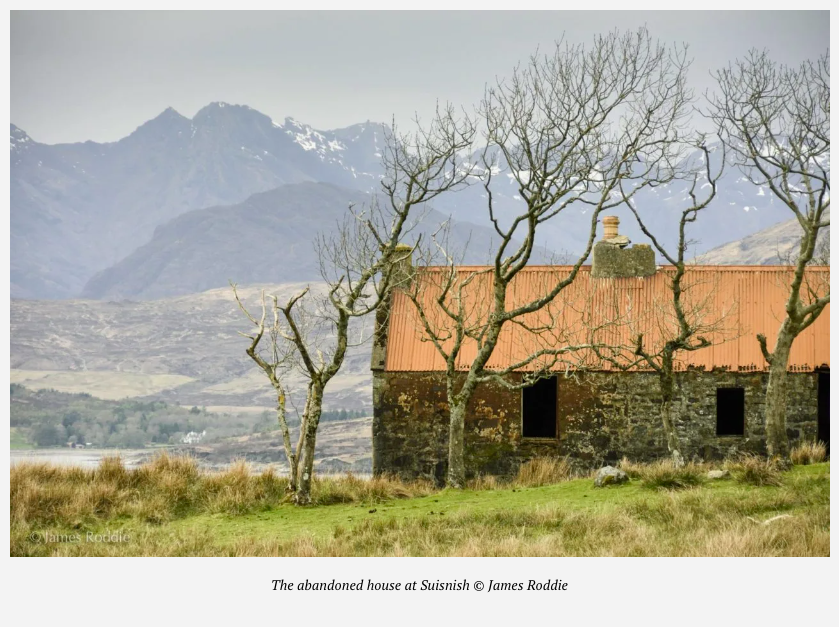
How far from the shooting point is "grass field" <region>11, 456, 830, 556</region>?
11.8 m

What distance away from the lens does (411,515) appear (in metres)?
14.5

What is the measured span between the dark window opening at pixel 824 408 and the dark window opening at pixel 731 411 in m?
1.72

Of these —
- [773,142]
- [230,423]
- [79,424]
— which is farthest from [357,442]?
[773,142]

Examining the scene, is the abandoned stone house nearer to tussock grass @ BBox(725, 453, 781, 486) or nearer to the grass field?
the grass field

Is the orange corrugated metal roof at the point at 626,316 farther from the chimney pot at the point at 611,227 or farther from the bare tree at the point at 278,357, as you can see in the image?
the bare tree at the point at 278,357

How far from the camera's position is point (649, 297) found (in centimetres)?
2367

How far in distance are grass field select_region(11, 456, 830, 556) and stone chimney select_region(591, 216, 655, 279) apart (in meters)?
7.74

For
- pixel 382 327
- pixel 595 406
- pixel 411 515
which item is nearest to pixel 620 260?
pixel 595 406

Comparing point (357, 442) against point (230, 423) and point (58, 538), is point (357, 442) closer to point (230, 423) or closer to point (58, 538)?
point (230, 423)

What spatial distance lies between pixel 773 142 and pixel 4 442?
13.0m

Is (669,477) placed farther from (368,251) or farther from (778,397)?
(368,251)

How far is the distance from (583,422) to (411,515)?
825 cm

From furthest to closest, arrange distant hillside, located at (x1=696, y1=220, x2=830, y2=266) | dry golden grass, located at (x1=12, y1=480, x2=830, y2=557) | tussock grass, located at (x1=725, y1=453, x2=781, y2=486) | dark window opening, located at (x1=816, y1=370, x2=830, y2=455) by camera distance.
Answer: distant hillside, located at (x1=696, y1=220, x2=830, y2=266) < dark window opening, located at (x1=816, y1=370, x2=830, y2=455) < tussock grass, located at (x1=725, y1=453, x2=781, y2=486) < dry golden grass, located at (x1=12, y1=480, x2=830, y2=557)

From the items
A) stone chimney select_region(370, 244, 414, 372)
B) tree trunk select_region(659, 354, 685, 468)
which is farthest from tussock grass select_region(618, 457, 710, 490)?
stone chimney select_region(370, 244, 414, 372)
